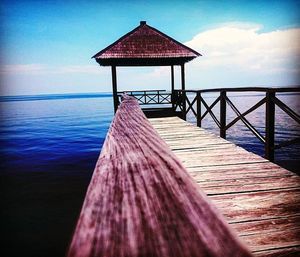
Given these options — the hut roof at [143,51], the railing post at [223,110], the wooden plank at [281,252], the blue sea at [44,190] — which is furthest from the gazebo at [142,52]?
the wooden plank at [281,252]

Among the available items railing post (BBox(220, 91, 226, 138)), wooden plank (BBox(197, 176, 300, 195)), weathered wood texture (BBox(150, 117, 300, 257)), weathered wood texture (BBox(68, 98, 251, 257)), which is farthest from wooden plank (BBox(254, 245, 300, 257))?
railing post (BBox(220, 91, 226, 138))

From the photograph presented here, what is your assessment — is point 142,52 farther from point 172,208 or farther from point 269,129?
point 172,208

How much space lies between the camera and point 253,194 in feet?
9.42

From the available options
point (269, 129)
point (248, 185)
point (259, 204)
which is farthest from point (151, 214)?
point (269, 129)

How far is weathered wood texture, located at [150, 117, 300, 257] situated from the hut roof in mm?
9839

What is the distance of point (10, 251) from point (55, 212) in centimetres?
211

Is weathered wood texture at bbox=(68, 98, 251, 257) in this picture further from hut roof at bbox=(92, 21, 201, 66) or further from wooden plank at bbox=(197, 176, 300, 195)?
hut roof at bbox=(92, 21, 201, 66)

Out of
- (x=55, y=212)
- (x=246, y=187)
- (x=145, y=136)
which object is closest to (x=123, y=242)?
(x=145, y=136)

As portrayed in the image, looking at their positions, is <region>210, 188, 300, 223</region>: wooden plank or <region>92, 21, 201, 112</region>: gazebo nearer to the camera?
<region>210, 188, 300, 223</region>: wooden plank

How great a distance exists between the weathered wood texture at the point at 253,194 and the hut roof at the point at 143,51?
984 centimetres

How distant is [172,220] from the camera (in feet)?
1.68

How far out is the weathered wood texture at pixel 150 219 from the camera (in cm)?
42

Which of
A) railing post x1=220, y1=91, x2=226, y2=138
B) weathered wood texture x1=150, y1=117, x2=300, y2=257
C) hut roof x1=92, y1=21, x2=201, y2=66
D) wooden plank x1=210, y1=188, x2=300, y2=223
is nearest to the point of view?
weathered wood texture x1=150, y1=117, x2=300, y2=257

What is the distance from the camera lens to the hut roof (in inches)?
534
